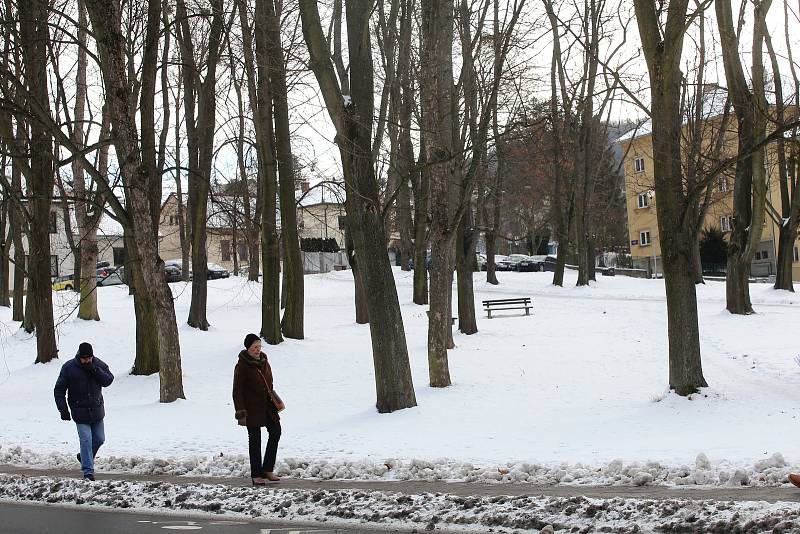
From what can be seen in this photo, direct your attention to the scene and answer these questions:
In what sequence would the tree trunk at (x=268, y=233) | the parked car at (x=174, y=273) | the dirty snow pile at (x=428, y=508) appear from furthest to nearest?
the parked car at (x=174, y=273) → the tree trunk at (x=268, y=233) → the dirty snow pile at (x=428, y=508)

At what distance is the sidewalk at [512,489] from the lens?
808 cm

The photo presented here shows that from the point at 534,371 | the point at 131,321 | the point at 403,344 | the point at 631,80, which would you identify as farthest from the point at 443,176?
the point at 131,321

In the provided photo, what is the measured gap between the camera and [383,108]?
2356 centimetres

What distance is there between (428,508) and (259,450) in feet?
9.40

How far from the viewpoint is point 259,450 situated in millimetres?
10312

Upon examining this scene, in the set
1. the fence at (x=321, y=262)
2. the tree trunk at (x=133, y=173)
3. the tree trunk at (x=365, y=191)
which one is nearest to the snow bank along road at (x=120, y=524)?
the tree trunk at (x=365, y=191)

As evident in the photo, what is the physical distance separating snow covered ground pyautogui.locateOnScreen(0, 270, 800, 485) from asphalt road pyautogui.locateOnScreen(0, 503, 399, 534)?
2439 mm

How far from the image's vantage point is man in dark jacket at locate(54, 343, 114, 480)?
11000 mm

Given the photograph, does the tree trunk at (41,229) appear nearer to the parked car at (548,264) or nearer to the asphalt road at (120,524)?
the asphalt road at (120,524)

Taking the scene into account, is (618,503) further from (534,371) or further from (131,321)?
(131,321)

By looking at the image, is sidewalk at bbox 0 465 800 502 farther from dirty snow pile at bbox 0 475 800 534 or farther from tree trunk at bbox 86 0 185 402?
tree trunk at bbox 86 0 185 402

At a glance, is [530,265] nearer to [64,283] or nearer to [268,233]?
[64,283]

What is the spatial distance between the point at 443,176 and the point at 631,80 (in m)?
8.99

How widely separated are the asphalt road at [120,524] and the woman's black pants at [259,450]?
162cm
